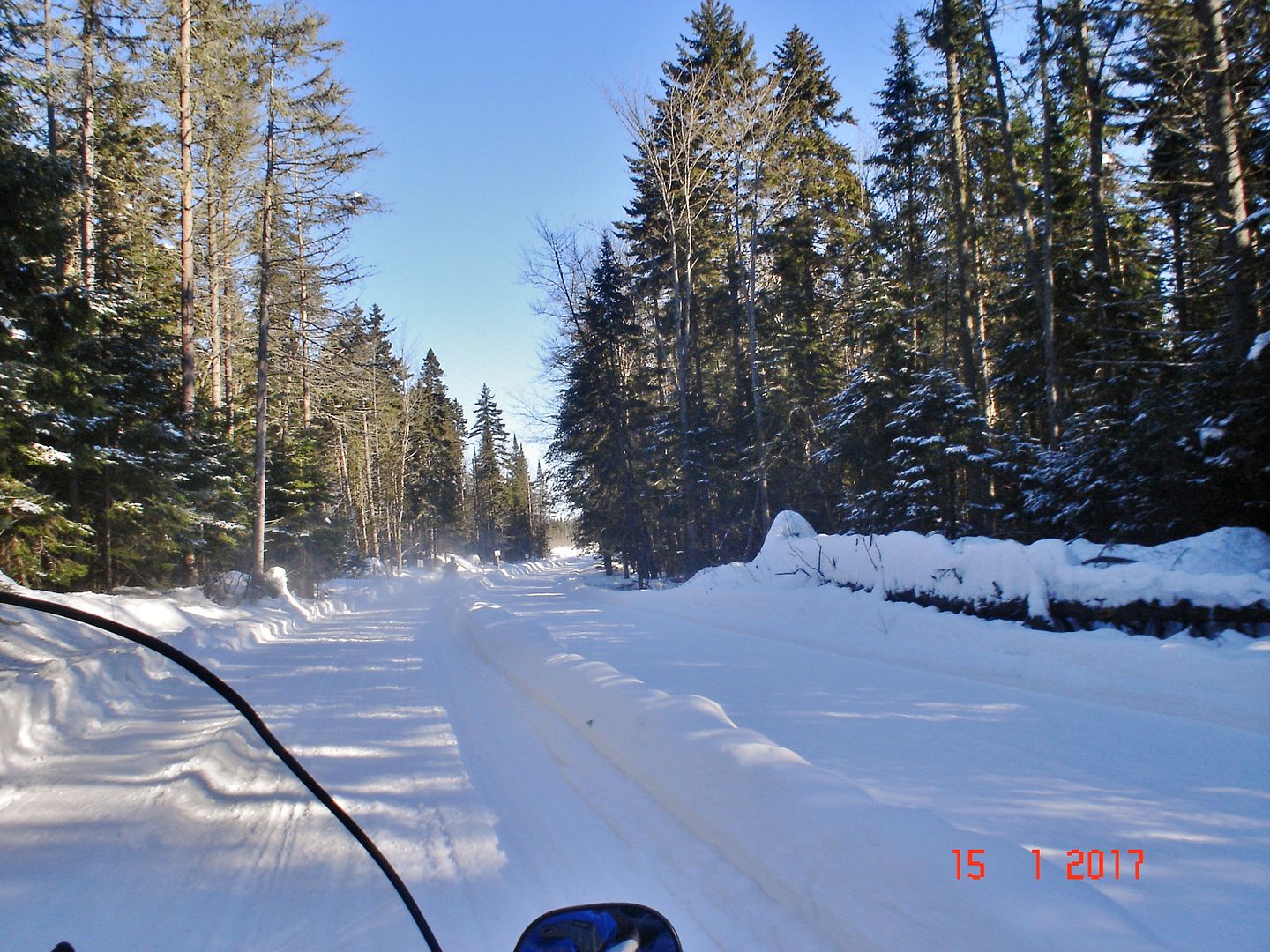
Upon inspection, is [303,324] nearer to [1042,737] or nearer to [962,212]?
[962,212]

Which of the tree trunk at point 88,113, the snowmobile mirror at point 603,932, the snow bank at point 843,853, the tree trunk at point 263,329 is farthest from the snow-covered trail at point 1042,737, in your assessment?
the tree trunk at point 88,113

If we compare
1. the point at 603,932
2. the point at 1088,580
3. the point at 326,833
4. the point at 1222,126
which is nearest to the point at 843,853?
the point at 603,932

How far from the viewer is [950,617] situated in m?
8.36

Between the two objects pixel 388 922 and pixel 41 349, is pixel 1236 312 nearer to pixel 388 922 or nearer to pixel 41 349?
pixel 388 922

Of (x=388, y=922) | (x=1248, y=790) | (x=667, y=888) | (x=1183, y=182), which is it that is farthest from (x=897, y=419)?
(x=388, y=922)

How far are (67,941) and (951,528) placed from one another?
1496 centimetres

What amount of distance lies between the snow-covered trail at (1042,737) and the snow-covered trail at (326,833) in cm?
154

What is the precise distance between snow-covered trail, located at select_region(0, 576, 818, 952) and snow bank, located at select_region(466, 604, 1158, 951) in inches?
5.9

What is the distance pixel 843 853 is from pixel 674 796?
1.32 m

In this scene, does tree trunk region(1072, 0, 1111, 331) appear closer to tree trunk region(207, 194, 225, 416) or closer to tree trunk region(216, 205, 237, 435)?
tree trunk region(216, 205, 237, 435)

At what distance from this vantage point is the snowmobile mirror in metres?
1.43

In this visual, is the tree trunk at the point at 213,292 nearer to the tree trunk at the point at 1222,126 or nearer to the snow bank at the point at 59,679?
the snow bank at the point at 59,679

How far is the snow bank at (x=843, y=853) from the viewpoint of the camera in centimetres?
251

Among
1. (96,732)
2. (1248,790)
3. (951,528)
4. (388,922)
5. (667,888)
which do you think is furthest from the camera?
(951,528)
